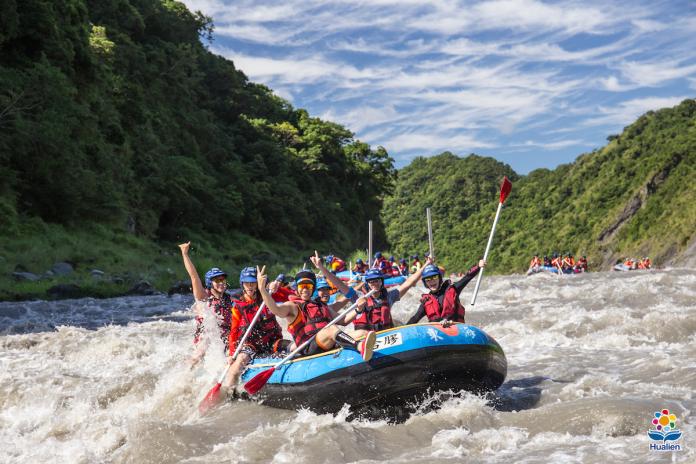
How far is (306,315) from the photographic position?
321 inches

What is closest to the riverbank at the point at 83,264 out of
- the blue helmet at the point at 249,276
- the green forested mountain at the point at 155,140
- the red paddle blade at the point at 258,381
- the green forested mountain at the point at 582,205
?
the green forested mountain at the point at 155,140

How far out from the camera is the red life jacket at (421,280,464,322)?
838 cm

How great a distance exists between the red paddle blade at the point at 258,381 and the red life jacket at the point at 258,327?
638 millimetres

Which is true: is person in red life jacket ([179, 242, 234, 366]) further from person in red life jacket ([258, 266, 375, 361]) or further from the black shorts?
the black shorts

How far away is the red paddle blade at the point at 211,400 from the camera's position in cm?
819

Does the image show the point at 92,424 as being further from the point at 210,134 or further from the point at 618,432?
the point at 210,134

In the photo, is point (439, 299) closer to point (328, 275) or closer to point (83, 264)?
point (328, 275)

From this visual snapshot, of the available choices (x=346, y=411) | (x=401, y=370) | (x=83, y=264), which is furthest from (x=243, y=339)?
(x=83, y=264)

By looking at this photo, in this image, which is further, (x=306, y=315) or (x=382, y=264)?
(x=382, y=264)

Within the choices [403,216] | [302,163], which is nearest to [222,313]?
[302,163]

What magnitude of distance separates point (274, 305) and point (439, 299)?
1.91 metres

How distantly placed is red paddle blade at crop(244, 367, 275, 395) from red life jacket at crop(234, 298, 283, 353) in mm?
638

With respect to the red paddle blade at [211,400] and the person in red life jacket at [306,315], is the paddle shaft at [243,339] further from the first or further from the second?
the person in red life jacket at [306,315]

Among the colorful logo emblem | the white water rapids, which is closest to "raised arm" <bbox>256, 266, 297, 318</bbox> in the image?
the white water rapids
